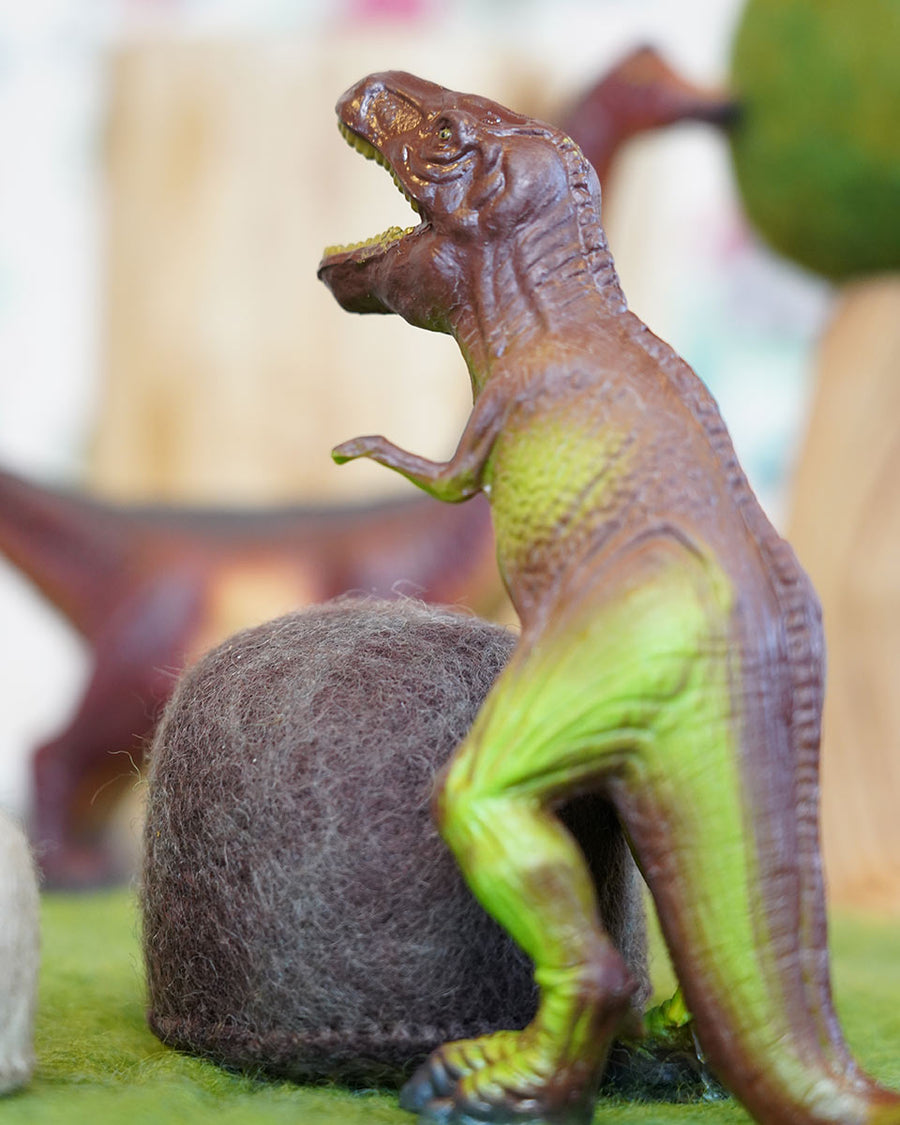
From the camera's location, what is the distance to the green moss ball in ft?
4.66

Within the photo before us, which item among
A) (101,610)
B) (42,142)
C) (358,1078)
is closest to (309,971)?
(358,1078)

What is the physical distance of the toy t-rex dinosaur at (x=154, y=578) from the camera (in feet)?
4.36

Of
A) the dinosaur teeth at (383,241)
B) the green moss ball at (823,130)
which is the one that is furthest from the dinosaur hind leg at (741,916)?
Answer: the green moss ball at (823,130)

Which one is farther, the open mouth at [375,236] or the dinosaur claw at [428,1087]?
the open mouth at [375,236]

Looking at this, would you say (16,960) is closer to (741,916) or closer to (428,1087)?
(428,1087)

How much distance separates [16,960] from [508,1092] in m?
0.21

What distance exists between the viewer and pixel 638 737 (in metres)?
0.55

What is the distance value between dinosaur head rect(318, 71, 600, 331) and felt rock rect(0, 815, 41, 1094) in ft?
0.94

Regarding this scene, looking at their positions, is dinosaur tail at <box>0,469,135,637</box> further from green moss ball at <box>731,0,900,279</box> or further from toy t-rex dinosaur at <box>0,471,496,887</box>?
green moss ball at <box>731,0,900,279</box>

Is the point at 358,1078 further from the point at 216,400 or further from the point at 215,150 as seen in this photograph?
the point at 215,150

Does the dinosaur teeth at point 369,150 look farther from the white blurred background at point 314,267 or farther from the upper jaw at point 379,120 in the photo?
the white blurred background at point 314,267

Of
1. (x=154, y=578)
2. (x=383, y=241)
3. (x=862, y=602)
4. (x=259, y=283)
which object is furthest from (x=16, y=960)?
(x=259, y=283)

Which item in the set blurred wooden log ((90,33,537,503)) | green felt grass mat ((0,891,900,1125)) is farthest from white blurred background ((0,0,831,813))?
green felt grass mat ((0,891,900,1125))

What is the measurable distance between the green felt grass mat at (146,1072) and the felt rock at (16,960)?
15 mm
